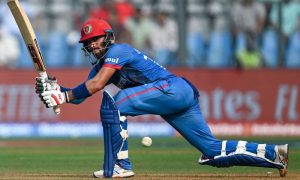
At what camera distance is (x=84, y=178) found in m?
9.12

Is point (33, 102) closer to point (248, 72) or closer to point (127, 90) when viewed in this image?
point (248, 72)

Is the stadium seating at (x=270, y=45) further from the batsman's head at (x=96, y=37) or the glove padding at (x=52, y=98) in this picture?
the glove padding at (x=52, y=98)

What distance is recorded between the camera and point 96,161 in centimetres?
1228

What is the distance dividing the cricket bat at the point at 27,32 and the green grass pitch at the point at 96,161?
1.18 m

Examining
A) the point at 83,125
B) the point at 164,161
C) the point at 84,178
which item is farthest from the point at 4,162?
the point at 83,125

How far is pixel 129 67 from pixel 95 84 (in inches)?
17.4

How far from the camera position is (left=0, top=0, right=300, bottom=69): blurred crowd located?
65.0ft

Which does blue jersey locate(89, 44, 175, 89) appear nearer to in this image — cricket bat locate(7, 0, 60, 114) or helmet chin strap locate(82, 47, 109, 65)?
helmet chin strap locate(82, 47, 109, 65)

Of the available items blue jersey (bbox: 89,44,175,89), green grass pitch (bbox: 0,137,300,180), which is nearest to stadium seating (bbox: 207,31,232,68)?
green grass pitch (bbox: 0,137,300,180)

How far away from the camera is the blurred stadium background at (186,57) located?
18922 millimetres

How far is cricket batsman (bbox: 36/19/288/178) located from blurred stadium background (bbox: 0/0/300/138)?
31.0 feet

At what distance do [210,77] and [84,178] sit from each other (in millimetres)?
10422

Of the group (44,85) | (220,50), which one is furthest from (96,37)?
(220,50)

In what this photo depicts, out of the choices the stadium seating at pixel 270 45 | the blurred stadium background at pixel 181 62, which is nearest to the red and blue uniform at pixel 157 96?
the blurred stadium background at pixel 181 62
